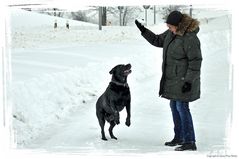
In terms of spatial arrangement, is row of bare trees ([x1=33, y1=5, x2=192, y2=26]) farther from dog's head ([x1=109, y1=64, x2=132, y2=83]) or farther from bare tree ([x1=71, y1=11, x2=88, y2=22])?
dog's head ([x1=109, y1=64, x2=132, y2=83])

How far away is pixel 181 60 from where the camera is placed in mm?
4270

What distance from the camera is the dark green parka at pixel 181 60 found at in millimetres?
4202

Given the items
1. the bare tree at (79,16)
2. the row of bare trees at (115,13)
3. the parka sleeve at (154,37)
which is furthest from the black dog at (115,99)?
the bare tree at (79,16)

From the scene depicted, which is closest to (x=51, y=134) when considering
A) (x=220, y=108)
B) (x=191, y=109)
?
(x=191, y=109)

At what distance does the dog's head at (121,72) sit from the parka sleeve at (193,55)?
71cm

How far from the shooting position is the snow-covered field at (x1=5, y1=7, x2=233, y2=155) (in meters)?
4.70

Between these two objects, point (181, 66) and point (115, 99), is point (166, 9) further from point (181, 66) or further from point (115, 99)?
point (115, 99)

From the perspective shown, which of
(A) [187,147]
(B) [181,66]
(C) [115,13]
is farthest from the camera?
(C) [115,13]

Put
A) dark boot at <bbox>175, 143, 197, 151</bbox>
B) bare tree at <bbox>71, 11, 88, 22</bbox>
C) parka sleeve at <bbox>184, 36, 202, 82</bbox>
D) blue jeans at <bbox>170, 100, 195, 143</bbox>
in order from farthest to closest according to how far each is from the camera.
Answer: bare tree at <bbox>71, 11, 88, 22</bbox>, dark boot at <bbox>175, 143, 197, 151</bbox>, blue jeans at <bbox>170, 100, 195, 143</bbox>, parka sleeve at <bbox>184, 36, 202, 82</bbox>

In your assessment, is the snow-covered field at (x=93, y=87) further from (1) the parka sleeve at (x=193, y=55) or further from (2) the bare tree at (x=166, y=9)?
(1) the parka sleeve at (x=193, y=55)

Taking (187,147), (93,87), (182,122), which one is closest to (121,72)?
(93,87)

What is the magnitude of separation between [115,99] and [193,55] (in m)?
1.02

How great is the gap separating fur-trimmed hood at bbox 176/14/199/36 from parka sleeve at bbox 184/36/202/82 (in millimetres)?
91

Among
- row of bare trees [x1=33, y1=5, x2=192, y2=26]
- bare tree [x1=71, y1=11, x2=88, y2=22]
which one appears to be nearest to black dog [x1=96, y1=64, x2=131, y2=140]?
row of bare trees [x1=33, y1=5, x2=192, y2=26]
